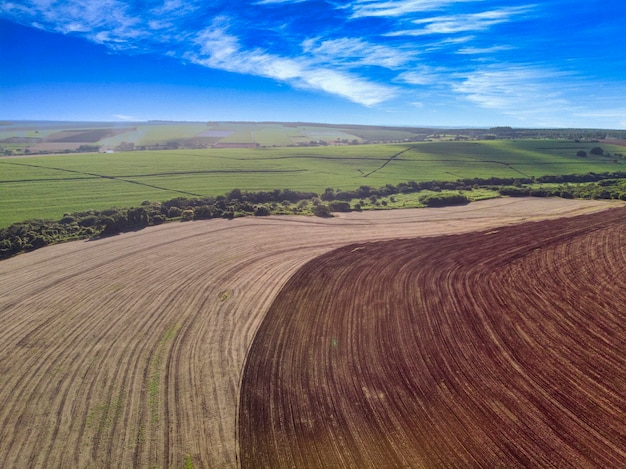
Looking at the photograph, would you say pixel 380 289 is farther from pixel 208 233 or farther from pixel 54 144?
pixel 54 144

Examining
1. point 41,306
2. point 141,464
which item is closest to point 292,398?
point 141,464

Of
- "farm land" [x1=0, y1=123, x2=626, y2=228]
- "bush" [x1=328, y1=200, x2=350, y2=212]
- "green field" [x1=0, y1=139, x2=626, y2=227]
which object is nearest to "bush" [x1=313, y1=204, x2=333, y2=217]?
"bush" [x1=328, y1=200, x2=350, y2=212]

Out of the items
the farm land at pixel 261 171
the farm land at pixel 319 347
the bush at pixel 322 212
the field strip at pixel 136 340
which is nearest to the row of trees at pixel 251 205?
the bush at pixel 322 212

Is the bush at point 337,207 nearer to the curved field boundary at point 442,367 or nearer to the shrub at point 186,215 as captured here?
the shrub at point 186,215

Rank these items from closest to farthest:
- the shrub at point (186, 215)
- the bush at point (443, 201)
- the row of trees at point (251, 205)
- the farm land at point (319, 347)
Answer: the farm land at point (319, 347)
the row of trees at point (251, 205)
the shrub at point (186, 215)
the bush at point (443, 201)

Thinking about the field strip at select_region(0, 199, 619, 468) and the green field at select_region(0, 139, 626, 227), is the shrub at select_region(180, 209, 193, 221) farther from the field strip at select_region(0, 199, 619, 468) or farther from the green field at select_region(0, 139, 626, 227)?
the green field at select_region(0, 139, 626, 227)
